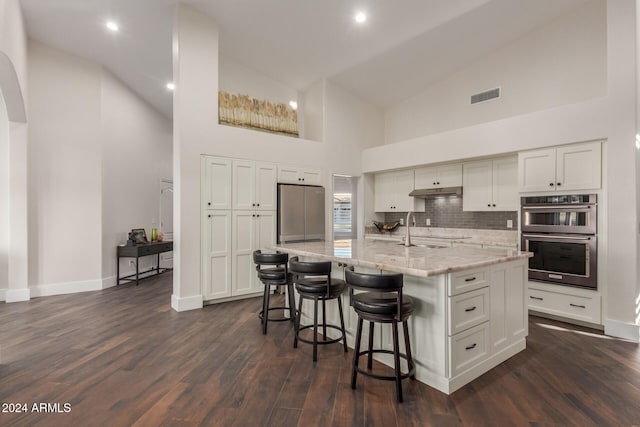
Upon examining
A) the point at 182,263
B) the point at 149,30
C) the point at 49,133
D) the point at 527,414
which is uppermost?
the point at 149,30

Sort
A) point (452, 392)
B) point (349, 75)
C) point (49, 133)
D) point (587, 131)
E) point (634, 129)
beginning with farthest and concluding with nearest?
point (349, 75), point (49, 133), point (587, 131), point (634, 129), point (452, 392)

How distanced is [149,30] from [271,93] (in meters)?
2.09

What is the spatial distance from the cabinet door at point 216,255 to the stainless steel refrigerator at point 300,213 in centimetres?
89

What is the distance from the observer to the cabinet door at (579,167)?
11.9 feet

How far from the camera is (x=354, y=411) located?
208 cm

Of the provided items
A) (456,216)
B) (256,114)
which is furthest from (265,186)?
(456,216)

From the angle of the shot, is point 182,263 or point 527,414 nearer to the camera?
point 527,414

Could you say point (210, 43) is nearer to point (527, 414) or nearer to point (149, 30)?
point (149, 30)

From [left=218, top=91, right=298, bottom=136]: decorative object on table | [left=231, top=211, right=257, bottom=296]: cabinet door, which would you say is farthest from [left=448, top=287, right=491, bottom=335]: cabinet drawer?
[left=218, top=91, right=298, bottom=136]: decorative object on table

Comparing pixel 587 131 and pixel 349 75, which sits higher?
pixel 349 75

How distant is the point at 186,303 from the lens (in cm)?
432

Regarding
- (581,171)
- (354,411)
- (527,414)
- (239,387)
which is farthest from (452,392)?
(581,171)

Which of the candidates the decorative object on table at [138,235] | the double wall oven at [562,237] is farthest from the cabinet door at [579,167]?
the decorative object on table at [138,235]

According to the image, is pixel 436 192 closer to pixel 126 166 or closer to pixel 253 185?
pixel 253 185
